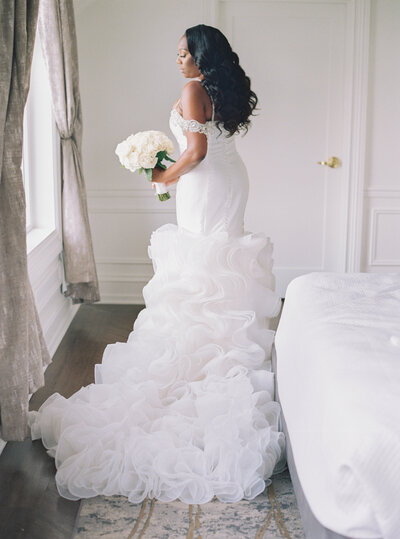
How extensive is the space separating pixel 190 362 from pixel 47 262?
1.30 metres

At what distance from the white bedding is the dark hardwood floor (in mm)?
904

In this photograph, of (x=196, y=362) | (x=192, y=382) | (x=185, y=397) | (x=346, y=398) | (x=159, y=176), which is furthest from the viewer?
(x=159, y=176)

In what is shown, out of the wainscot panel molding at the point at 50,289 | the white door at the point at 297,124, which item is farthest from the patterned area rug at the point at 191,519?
the white door at the point at 297,124

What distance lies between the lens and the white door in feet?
16.7

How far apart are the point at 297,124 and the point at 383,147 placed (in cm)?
70

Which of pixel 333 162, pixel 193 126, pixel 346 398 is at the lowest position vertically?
pixel 346 398

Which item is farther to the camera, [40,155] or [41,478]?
[40,155]

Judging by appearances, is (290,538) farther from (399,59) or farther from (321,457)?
(399,59)

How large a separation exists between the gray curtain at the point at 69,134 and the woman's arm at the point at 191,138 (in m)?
1.11

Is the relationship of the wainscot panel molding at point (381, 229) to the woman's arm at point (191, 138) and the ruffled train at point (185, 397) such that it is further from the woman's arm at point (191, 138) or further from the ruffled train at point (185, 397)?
the woman's arm at point (191, 138)

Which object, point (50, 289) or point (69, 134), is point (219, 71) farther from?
point (50, 289)

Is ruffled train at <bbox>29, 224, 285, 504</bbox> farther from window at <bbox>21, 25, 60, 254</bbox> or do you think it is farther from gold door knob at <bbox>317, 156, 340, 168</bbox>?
→ gold door knob at <bbox>317, 156, 340, 168</bbox>

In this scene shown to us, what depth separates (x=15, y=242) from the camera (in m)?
2.55

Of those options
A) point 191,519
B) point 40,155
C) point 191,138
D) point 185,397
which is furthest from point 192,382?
point 40,155
